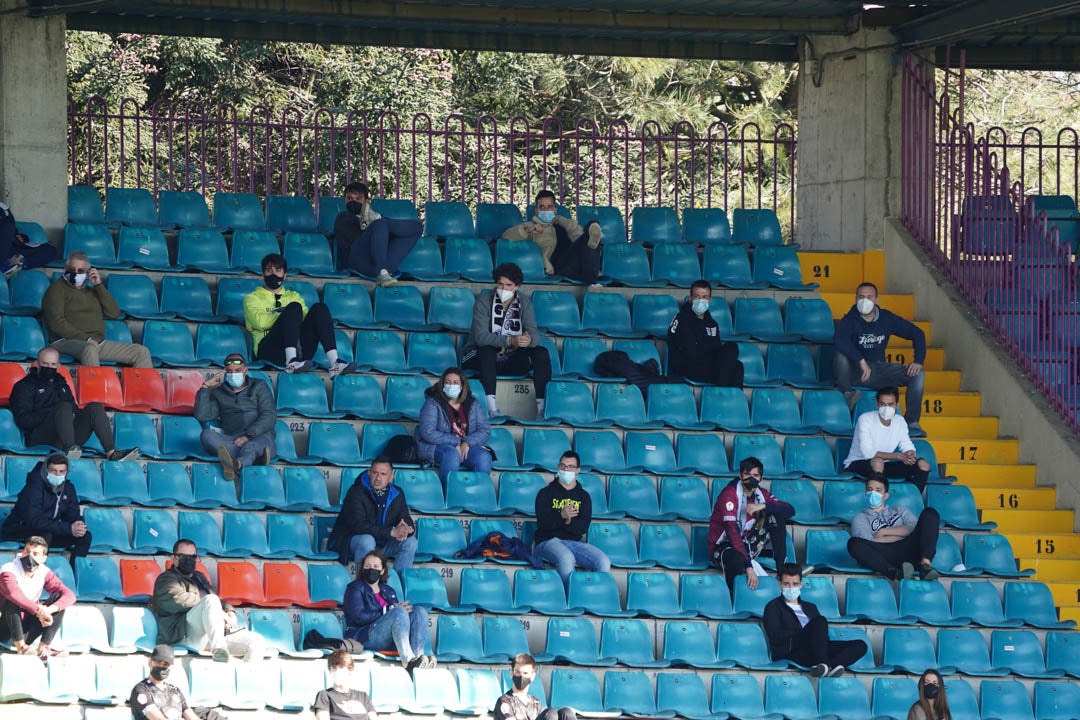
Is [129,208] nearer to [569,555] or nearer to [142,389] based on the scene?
[142,389]

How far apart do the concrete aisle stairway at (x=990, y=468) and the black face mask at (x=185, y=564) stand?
6.50 m

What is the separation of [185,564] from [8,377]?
2704mm

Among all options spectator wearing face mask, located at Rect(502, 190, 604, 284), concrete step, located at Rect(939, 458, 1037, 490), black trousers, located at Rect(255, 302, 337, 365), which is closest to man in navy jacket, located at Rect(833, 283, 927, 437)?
concrete step, located at Rect(939, 458, 1037, 490)

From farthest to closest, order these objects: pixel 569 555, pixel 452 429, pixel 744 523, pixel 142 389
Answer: pixel 142 389 → pixel 452 429 → pixel 744 523 → pixel 569 555

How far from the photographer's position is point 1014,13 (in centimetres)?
1583

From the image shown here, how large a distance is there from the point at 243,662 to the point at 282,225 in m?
5.95

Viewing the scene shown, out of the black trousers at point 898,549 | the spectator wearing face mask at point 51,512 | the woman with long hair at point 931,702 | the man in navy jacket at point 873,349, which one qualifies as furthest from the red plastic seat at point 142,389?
the woman with long hair at point 931,702

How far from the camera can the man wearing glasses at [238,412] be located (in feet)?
46.0

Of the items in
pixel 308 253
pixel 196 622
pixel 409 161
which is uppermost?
pixel 409 161

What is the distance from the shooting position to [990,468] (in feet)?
51.2

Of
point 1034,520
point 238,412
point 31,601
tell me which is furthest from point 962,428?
point 31,601

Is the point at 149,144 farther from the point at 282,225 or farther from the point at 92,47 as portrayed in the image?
the point at 282,225

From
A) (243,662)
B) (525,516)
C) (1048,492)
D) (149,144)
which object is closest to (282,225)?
(525,516)

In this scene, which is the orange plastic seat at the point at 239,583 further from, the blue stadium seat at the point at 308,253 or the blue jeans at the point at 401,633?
the blue stadium seat at the point at 308,253
